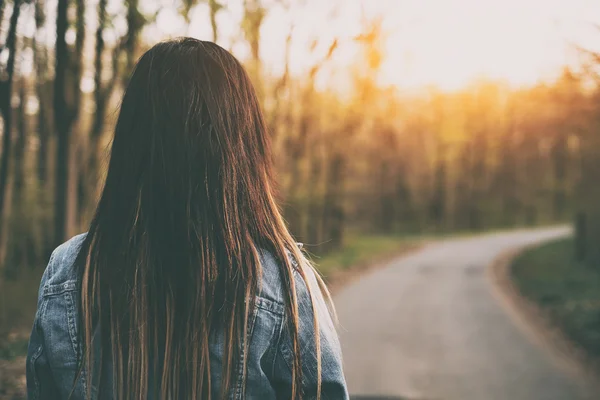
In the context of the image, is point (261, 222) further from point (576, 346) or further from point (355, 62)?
point (355, 62)

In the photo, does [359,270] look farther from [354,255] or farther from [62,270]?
[62,270]

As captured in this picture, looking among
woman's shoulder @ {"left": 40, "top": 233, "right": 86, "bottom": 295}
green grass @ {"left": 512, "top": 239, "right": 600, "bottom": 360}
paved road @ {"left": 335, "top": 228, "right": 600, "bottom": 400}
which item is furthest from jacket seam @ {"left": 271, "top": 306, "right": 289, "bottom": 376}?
green grass @ {"left": 512, "top": 239, "right": 600, "bottom": 360}

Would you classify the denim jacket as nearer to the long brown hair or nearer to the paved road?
the long brown hair

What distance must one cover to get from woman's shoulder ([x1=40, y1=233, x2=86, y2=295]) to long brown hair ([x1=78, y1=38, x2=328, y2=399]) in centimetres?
5

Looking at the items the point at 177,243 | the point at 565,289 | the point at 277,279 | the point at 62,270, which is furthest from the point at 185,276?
the point at 565,289

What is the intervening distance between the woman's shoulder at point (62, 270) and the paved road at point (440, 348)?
12.1 ft

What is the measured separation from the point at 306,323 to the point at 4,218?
801cm

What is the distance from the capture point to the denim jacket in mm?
1474

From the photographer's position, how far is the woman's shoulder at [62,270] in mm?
1516

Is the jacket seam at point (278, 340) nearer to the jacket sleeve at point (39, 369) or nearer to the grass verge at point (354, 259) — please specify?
the jacket sleeve at point (39, 369)

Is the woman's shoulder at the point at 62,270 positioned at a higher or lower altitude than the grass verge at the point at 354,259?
higher

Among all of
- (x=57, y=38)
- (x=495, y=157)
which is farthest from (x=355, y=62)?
(x=495, y=157)

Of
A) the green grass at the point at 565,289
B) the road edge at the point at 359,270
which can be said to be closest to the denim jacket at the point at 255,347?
the green grass at the point at 565,289

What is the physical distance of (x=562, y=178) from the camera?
49.0 m
